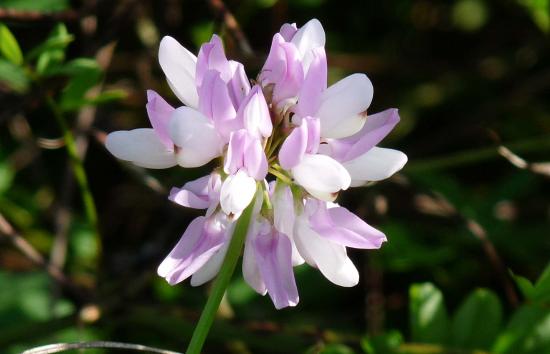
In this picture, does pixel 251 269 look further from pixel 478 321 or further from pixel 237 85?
pixel 478 321

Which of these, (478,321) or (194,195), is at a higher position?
(194,195)

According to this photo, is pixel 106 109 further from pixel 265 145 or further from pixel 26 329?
pixel 265 145

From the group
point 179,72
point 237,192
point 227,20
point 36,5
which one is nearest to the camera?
point 237,192

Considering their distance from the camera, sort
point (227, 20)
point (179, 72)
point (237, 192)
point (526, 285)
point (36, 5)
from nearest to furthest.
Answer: point (237, 192) → point (179, 72) → point (526, 285) → point (227, 20) → point (36, 5)

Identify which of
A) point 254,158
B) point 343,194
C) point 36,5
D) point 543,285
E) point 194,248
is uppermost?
point 254,158

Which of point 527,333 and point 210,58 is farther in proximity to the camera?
point 527,333

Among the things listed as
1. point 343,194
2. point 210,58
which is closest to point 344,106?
point 210,58
